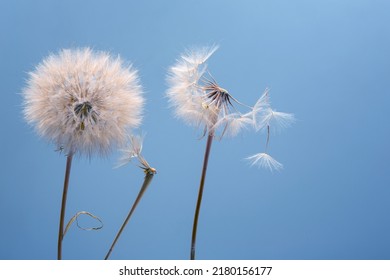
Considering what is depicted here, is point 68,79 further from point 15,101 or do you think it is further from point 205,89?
point 15,101

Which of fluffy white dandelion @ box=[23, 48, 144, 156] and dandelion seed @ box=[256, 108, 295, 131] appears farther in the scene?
dandelion seed @ box=[256, 108, 295, 131]

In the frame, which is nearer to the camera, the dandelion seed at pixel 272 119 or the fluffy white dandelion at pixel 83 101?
the fluffy white dandelion at pixel 83 101

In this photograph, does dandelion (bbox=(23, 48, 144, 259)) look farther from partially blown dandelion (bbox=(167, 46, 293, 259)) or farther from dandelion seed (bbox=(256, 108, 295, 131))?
dandelion seed (bbox=(256, 108, 295, 131))

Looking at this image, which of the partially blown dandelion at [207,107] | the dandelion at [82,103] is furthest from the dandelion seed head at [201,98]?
the dandelion at [82,103]

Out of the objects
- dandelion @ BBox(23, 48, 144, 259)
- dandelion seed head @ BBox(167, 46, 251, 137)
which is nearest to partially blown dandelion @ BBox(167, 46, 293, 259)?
dandelion seed head @ BBox(167, 46, 251, 137)

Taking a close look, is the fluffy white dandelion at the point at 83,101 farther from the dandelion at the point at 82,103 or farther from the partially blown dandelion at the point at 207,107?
the partially blown dandelion at the point at 207,107
